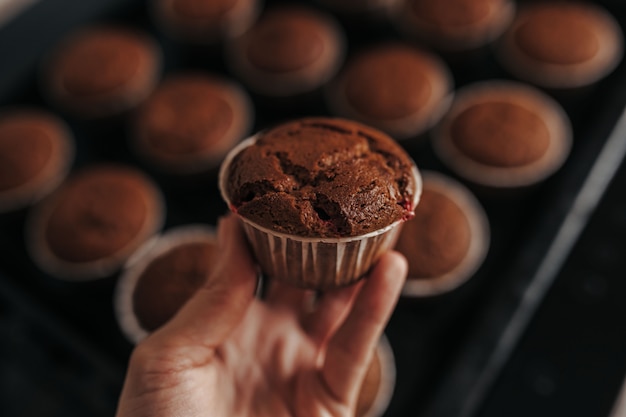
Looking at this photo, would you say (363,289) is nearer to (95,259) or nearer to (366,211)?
(366,211)

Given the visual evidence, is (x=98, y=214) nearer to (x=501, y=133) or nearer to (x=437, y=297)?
(x=437, y=297)

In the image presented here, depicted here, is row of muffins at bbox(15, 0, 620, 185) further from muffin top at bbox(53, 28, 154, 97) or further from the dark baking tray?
the dark baking tray

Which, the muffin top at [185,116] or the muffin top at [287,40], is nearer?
the muffin top at [185,116]

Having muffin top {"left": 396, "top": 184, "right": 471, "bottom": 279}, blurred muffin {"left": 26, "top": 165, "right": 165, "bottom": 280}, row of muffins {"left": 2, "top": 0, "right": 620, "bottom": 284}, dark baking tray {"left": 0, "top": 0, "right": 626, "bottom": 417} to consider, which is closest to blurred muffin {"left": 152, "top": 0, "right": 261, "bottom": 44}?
row of muffins {"left": 2, "top": 0, "right": 620, "bottom": 284}

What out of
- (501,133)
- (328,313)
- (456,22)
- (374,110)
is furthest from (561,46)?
(328,313)

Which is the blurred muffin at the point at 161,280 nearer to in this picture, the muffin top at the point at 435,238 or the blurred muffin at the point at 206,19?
the muffin top at the point at 435,238

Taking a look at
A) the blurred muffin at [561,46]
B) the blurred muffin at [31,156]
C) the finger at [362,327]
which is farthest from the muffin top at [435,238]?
the blurred muffin at [31,156]
